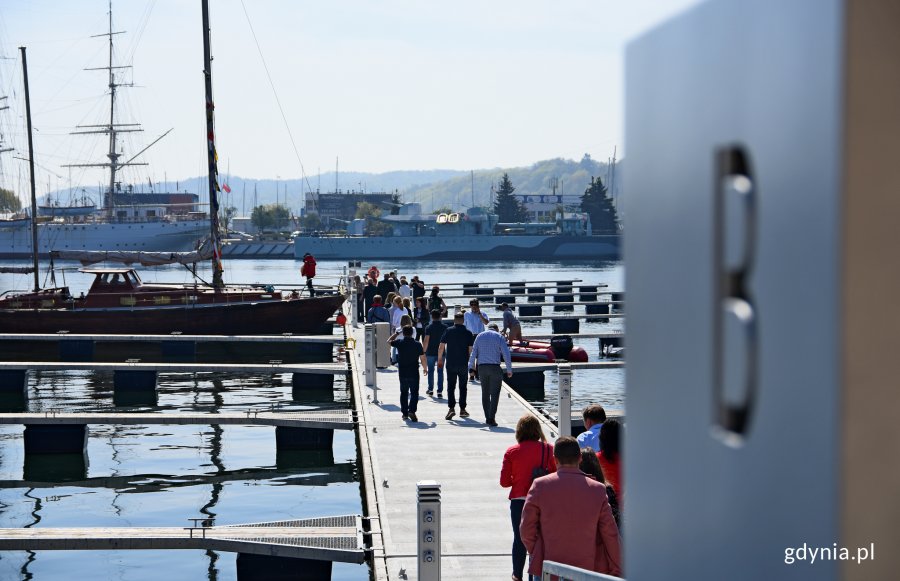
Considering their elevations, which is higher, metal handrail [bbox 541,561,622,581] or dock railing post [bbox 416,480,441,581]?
metal handrail [bbox 541,561,622,581]

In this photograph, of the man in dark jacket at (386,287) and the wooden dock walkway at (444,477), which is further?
the man in dark jacket at (386,287)

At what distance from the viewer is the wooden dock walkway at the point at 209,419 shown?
714 inches

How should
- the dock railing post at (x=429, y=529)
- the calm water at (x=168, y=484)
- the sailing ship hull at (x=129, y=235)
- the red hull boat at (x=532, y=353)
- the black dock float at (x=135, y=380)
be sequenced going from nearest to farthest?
the dock railing post at (x=429, y=529) < the calm water at (x=168, y=484) < the black dock float at (x=135, y=380) < the red hull boat at (x=532, y=353) < the sailing ship hull at (x=129, y=235)

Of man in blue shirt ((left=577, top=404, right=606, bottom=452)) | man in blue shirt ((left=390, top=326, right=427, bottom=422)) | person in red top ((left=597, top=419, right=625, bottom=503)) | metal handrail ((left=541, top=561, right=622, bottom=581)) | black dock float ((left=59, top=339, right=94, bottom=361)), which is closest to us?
metal handrail ((left=541, top=561, right=622, bottom=581))

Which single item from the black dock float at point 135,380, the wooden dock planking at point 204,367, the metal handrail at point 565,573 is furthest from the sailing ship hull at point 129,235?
the metal handrail at point 565,573

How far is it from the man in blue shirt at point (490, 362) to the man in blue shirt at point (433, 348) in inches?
90.9

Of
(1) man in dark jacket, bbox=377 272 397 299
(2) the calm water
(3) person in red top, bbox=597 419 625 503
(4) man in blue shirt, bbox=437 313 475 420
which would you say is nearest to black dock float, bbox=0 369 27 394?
(2) the calm water

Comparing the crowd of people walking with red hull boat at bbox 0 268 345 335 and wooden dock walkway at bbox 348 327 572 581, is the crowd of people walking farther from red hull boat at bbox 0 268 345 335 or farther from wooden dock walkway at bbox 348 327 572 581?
red hull boat at bbox 0 268 345 335

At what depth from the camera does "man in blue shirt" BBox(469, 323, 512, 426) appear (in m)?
16.1

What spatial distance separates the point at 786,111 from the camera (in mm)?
1239

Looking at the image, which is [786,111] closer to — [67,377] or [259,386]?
[259,386]

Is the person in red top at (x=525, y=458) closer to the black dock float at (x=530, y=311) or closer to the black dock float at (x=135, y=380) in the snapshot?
the black dock float at (x=135, y=380)

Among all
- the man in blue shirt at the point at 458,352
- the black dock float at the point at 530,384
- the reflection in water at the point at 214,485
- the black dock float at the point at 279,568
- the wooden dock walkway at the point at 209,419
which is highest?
the man in blue shirt at the point at 458,352

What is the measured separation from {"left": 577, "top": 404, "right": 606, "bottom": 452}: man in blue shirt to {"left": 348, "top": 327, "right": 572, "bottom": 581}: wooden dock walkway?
81.0 inches
